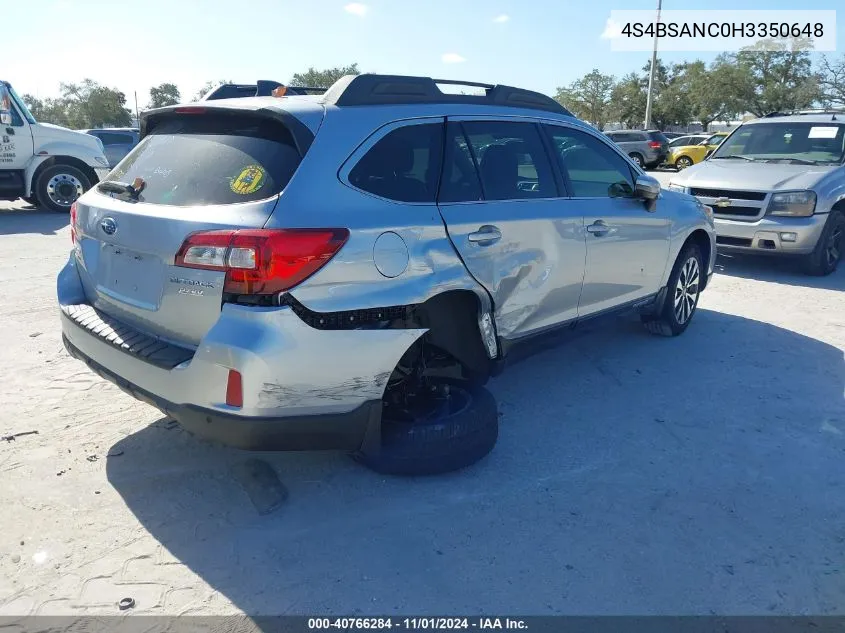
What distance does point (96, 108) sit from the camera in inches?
2368

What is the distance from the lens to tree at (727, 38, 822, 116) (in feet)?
156

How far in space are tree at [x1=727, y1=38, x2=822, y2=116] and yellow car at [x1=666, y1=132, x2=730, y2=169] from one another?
77.2 ft

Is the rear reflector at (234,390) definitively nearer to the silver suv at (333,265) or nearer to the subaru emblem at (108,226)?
the silver suv at (333,265)

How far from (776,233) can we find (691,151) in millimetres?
21699

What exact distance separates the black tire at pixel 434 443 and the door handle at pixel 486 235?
0.81 m

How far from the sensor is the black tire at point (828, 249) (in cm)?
769

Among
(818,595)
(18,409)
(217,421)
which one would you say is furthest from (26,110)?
(818,595)

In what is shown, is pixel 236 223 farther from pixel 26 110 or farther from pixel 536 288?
pixel 26 110

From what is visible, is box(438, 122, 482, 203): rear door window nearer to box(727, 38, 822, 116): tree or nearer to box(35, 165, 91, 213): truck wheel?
box(35, 165, 91, 213): truck wheel

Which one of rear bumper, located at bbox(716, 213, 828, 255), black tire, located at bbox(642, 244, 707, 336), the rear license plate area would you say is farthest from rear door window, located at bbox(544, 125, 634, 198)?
rear bumper, located at bbox(716, 213, 828, 255)

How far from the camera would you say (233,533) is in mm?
2867

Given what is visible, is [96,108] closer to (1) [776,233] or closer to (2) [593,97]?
(2) [593,97]

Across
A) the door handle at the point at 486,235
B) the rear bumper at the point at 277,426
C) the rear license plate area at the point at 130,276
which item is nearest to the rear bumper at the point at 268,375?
the rear bumper at the point at 277,426

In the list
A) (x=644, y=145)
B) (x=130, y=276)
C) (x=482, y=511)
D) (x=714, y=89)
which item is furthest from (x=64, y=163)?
(x=714, y=89)
